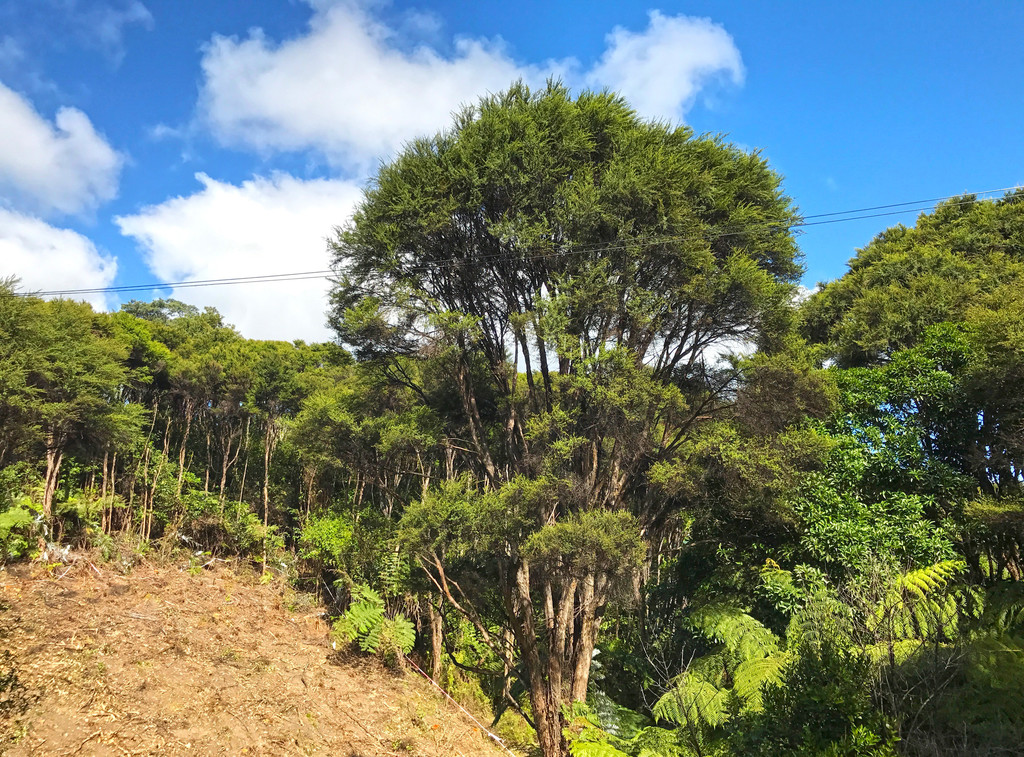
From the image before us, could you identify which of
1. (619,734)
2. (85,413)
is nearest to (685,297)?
(619,734)

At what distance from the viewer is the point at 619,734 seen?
287 inches

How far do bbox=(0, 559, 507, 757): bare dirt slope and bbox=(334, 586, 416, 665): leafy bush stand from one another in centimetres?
35

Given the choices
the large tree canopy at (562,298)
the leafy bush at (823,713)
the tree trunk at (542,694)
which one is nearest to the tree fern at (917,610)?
the leafy bush at (823,713)

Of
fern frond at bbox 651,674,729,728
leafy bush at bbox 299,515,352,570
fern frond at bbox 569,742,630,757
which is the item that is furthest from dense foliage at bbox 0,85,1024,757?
leafy bush at bbox 299,515,352,570

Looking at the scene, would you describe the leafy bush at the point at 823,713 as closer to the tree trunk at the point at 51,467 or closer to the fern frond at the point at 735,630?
the fern frond at the point at 735,630

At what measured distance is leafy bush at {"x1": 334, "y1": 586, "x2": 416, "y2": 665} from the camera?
10.4m

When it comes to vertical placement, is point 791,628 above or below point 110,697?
above

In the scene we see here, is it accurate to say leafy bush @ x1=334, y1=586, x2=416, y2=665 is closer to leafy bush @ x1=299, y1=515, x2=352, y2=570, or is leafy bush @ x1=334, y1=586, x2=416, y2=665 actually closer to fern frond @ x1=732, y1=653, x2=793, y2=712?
leafy bush @ x1=299, y1=515, x2=352, y2=570

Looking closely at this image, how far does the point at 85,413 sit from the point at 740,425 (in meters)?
14.1

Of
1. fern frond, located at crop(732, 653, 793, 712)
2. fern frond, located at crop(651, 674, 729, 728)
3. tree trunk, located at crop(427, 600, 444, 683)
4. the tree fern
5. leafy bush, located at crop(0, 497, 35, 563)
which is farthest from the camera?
tree trunk, located at crop(427, 600, 444, 683)

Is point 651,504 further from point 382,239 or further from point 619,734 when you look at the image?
point 382,239

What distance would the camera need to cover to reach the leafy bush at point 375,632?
34.1ft

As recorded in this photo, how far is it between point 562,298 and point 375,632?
7119 mm

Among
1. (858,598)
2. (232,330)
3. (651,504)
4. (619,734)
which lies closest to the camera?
(858,598)
